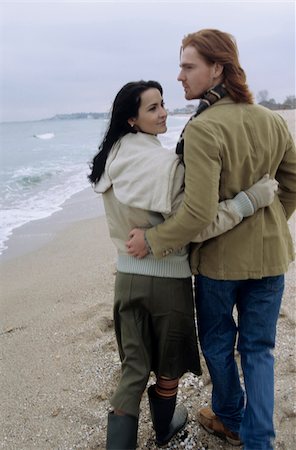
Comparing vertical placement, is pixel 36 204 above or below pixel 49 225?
below

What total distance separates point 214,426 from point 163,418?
1.02 ft

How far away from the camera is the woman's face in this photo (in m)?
2.05

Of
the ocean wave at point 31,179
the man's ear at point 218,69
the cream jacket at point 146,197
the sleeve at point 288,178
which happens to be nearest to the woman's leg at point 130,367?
the cream jacket at point 146,197

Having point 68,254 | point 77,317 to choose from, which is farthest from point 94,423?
point 68,254

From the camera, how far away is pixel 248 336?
6.91 feet

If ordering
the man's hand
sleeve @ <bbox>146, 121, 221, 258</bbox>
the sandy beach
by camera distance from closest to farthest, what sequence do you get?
sleeve @ <bbox>146, 121, 221, 258</bbox>
the man's hand
the sandy beach

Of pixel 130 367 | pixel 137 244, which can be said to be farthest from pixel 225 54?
pixel 130 367

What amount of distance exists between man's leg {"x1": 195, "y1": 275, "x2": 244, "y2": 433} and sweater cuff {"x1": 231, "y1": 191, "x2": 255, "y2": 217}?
327 millimetres

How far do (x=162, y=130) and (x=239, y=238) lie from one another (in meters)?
0.60

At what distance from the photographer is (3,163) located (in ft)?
63.6

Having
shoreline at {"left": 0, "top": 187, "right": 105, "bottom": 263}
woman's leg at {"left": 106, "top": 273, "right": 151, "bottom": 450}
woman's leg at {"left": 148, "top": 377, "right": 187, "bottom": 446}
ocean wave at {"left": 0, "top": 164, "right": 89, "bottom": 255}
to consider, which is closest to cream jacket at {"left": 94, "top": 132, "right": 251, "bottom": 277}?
woman's leg at {"left": 106, "top": 273, "right": 151, "bottom": 450}

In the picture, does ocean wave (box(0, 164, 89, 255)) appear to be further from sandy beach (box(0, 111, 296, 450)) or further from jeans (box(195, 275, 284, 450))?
jeans (box(195, 275, 284, 450))

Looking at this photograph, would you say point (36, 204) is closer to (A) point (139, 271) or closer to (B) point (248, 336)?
(A) point (139, 271)

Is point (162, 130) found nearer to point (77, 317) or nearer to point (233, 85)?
point (233, 85)
